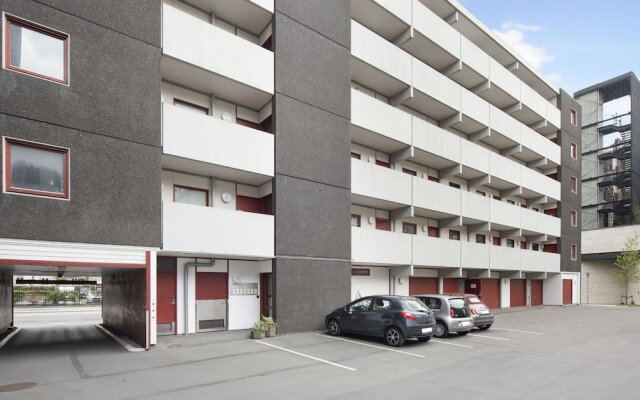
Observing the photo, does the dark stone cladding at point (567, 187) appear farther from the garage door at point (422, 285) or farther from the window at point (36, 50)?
the window at point (36, 50)

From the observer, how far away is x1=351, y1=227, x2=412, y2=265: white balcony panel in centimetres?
1819

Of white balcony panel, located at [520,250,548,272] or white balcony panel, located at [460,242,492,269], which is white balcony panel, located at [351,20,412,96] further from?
white balcony panel, located at [520,250,548,272]

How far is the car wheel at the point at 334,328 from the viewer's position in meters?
14.9

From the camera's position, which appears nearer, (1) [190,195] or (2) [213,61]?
(2) [213,61]

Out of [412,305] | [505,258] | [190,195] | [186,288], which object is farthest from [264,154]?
[505,258]

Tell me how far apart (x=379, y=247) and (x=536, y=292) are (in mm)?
21339

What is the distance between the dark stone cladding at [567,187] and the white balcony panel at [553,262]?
0.81 m

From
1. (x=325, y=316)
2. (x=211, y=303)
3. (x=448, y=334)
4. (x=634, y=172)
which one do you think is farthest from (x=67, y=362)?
(x=634, y=172)

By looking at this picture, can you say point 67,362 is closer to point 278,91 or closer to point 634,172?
point 278,91

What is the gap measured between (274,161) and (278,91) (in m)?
2.50

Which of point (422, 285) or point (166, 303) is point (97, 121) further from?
point (422, 285)

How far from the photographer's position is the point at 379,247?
63.3 feet

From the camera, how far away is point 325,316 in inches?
632

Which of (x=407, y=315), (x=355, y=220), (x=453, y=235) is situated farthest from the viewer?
(x=453, y=235)
